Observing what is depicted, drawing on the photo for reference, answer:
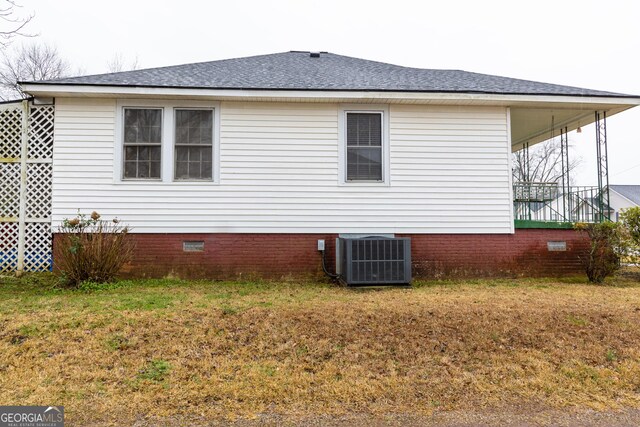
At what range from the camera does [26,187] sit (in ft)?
24.1

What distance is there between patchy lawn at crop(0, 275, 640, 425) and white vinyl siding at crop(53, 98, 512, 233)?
2138 millimetres

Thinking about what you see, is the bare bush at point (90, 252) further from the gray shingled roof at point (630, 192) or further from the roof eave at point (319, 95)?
the gray shingled roof at point (630, 192)

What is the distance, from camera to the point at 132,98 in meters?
7.36

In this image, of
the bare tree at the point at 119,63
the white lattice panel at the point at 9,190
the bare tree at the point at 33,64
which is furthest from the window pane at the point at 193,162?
the bare tree at the point at 119,63

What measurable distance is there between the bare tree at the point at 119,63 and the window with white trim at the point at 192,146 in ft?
75.7

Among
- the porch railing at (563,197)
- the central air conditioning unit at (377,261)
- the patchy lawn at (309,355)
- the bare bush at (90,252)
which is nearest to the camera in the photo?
the patchy lawn at (309,355)

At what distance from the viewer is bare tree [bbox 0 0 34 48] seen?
22.2 feet

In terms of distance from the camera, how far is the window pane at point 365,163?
774 centimetres

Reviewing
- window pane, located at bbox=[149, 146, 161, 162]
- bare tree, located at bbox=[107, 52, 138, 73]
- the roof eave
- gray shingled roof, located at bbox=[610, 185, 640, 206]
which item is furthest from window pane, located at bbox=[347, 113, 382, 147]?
gray shingled roof, located at bbox=[610, 185, 640, 206]

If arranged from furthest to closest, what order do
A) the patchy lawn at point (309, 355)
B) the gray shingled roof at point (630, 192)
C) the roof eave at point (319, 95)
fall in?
the gray shingled roof at point (630, 192) < the roof eave at point (319, 95) < the patchy lawn at point (309, 355)

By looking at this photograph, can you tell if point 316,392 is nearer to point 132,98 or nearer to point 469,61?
point 132,98

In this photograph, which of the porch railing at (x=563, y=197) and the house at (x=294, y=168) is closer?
the house at (x=294, y=168)

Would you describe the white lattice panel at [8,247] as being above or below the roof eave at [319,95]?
below

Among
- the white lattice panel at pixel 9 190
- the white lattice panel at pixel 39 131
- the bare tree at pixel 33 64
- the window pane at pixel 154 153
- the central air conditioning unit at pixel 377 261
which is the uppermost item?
the bare tree at pixel 33 64
